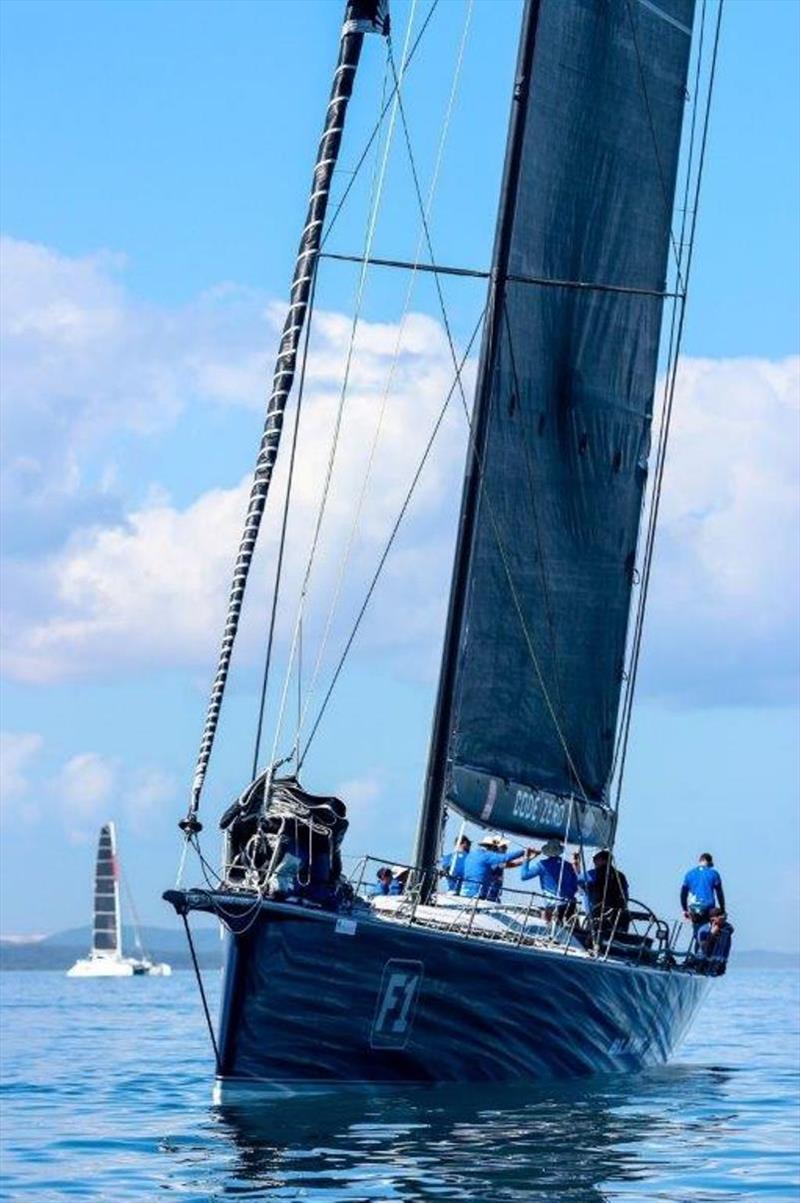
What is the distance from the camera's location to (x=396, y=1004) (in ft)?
85.1

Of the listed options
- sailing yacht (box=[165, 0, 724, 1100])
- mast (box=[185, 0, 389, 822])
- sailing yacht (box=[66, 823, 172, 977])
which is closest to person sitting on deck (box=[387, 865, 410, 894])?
sailing yacht (box=[165, 0, 724, 1100])

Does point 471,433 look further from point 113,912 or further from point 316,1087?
point 113,912

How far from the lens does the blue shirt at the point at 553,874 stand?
31125mm

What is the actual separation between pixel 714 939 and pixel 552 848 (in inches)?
168

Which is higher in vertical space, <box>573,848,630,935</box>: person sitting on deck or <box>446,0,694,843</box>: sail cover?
<box>446,0,694,843</box>: sail cover

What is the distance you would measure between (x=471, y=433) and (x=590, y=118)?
5457mm

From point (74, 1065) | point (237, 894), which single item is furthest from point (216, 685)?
point (74, 1065)

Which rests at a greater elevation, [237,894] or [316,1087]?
[237,894]

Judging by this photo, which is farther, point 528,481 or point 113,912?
point 113,912

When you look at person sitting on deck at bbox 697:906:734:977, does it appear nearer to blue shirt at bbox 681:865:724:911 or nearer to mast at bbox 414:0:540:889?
blue shirt at bbox 681:865:724:911

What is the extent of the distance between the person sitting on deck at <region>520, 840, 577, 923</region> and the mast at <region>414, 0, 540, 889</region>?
2179 mm

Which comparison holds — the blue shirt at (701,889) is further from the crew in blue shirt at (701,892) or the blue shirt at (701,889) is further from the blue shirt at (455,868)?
the blue shirt at (455,868)

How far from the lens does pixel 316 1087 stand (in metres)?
25.5

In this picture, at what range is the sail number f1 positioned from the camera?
1014 inches
